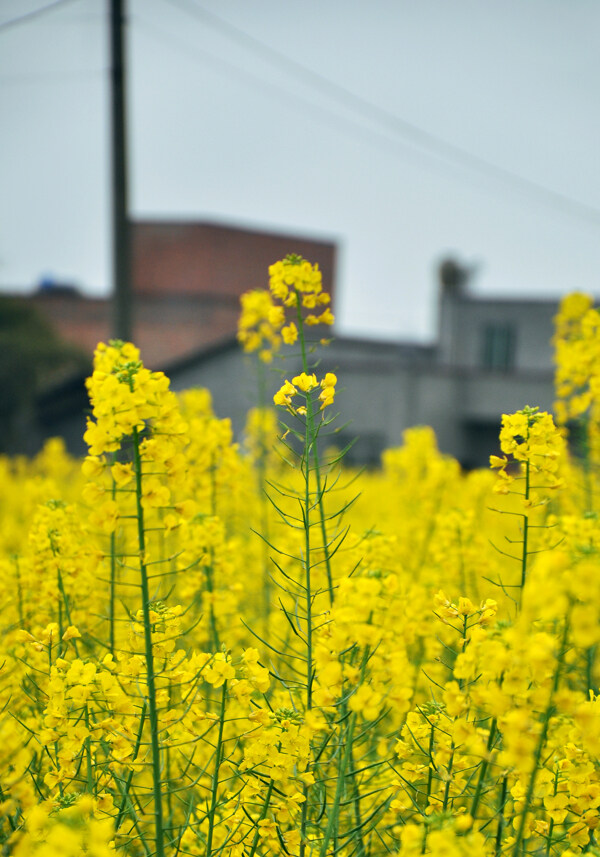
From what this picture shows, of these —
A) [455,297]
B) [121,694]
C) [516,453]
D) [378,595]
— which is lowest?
[121,694]

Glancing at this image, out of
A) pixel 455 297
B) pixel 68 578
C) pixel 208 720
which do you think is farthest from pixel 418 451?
pixel 455 297

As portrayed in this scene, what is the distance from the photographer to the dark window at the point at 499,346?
2220 cm

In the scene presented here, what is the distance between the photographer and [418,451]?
18.1ft

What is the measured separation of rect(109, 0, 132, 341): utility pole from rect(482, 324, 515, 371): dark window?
17.3 meters

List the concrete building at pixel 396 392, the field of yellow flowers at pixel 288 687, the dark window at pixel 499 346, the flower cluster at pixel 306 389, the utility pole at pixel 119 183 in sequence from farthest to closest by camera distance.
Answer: the dark window at pixel 499 346 → the concrete building at pixel 396 392 → the utility pole at pixel 119 183 → the flower cluster at pixel 306 389 → the field of yellow flowers at pixel 288 687

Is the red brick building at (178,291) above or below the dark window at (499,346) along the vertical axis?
above

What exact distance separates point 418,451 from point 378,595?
13.5ft

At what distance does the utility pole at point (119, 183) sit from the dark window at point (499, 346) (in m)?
17.3

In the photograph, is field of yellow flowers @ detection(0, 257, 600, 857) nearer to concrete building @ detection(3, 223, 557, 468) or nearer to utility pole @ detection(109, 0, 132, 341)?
utility pole @ detection(109, 0, 132, 341)

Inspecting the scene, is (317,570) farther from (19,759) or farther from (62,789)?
(19,759)

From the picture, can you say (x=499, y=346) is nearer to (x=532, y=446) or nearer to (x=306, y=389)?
(x=532, y=446)

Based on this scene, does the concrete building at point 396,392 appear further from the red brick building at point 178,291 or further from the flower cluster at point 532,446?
the flower cluster at point 532,446

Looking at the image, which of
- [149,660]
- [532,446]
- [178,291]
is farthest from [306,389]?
[178,291]

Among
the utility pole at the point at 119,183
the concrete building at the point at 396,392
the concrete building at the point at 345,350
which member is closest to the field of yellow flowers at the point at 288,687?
the utility pole at the point at 119,183
